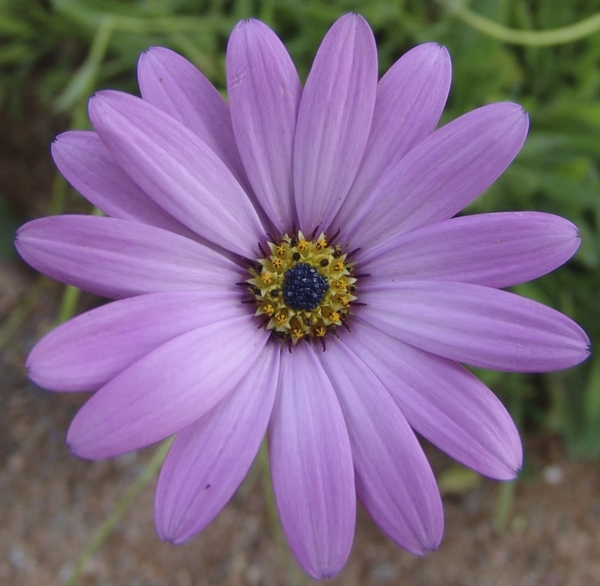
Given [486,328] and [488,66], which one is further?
[488,66]

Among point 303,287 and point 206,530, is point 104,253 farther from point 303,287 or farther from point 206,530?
point 206,530

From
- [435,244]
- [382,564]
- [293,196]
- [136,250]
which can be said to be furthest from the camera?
[382,564]

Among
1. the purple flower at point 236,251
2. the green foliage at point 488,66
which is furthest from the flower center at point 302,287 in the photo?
the green foliage at point 488,66

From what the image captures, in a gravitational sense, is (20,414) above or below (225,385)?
below

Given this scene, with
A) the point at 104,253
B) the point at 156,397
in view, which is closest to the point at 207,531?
the point at 156,397

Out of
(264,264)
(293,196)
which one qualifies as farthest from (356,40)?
(264,264)

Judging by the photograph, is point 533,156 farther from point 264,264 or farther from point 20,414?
point 20,414
